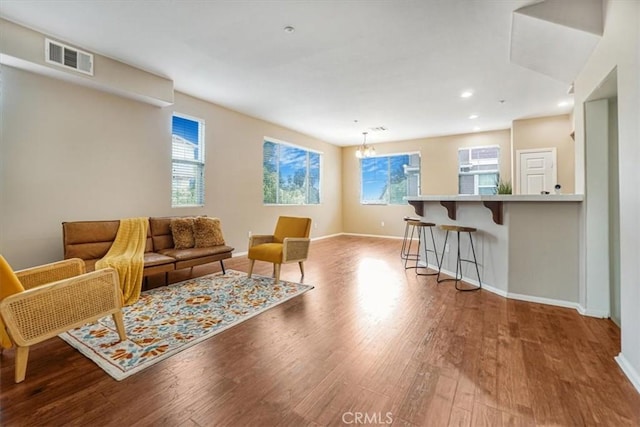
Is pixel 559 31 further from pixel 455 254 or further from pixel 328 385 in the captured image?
pixel 328 385

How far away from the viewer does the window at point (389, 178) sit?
25.9 feet

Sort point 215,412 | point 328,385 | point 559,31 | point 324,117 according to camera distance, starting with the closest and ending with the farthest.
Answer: point 215,412 → point 328,385 → point 559,31 → point 324,117

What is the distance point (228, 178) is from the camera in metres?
5.34

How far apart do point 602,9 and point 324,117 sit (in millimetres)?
4183

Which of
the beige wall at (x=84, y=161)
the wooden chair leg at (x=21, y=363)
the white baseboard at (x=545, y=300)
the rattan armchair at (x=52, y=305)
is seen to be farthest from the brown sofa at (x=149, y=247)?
the white baseboard at (x=545, y=300)

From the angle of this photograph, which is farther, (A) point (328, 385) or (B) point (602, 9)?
(B) point (602, 9)

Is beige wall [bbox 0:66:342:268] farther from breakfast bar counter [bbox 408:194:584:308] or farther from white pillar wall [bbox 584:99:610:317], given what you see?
white pillar wall [bbox 584:99:610:317]

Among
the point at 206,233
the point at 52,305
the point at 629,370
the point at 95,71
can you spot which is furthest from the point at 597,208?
the point at 95,71

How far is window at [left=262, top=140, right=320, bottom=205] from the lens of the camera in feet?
20.8

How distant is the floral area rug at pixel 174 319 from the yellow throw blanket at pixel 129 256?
17 cm

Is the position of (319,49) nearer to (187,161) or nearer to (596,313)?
(187,161)

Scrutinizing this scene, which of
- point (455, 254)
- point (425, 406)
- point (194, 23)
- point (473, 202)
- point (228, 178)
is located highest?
point (194, 23)

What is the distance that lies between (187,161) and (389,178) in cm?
553

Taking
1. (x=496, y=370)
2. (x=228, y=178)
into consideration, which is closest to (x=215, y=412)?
(x=496, y=370)
